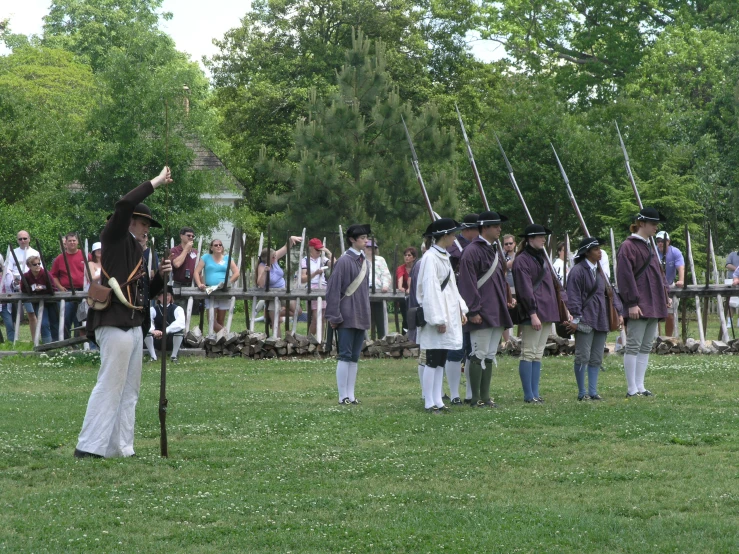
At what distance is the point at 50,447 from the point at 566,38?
4567cm

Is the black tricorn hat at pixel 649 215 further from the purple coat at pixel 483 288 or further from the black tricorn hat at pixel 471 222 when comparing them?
the black tricorn hat at pixel 471 222

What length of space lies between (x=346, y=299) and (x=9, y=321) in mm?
10198

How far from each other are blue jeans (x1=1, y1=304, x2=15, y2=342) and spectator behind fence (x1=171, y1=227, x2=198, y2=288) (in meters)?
3.21

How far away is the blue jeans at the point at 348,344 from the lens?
13.7m

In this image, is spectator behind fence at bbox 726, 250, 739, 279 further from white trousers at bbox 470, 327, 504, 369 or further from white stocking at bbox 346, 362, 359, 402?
white stocking at bbox 346, 362, 359, 402

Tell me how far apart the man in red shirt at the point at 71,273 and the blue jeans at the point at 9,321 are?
1.25 meters

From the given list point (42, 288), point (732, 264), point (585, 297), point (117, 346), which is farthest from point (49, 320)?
point (732, 264)

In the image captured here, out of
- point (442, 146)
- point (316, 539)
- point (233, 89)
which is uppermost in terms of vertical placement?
point (233, 89)

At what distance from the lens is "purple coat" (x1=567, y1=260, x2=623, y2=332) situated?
13.9 m

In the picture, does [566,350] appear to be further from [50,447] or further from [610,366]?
[50,447]

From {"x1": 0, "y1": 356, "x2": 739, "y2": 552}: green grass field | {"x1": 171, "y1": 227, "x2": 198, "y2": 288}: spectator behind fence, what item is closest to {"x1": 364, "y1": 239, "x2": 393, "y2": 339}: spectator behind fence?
{"x1": 171, "y1": 227, "x2": 198, "y2": 288}: spectator behind fence

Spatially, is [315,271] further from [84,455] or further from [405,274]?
[84,455]

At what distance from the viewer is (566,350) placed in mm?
20391

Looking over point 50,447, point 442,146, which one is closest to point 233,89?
point 442,146
